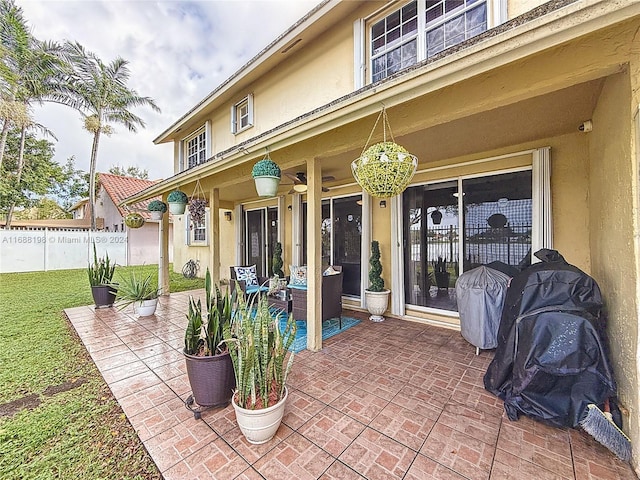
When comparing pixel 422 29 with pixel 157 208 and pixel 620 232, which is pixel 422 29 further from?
pixel 157 208

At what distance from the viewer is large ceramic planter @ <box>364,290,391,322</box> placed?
5066 millimetres

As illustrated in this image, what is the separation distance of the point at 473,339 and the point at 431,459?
2.05 m

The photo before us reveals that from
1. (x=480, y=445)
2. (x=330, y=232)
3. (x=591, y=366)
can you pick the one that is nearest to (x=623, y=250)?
(x=591, y=366)

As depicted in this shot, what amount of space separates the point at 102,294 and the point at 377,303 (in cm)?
589

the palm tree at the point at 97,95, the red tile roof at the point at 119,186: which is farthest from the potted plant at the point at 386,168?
the palm tree at the point at 97,95

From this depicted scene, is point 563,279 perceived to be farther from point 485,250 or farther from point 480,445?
point 485,250

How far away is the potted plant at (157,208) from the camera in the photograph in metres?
6.38

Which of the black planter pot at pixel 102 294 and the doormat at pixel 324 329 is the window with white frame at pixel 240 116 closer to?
the black planter pot at pixel 102 294

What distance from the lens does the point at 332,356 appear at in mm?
3590

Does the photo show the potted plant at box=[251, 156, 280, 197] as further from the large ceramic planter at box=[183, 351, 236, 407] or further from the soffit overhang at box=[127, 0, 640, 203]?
the large ceramic planter at box=[183, 351, 236, 407]

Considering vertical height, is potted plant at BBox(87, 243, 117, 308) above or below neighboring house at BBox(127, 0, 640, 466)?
below

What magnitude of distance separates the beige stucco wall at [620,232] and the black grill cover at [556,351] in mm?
121

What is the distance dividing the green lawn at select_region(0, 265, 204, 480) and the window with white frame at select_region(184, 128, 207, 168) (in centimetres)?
581

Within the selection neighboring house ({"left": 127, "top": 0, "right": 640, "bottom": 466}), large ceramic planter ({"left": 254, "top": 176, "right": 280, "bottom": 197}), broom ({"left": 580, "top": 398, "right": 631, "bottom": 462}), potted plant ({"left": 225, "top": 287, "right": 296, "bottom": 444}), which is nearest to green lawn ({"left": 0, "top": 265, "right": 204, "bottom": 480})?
potted plant ({"left": 225, "top": 287, "right": 296, "bottom": 444})
